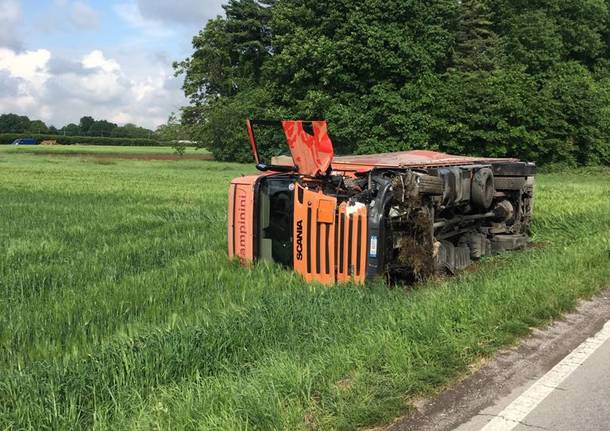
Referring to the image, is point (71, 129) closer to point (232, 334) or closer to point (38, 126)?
point (38, 126)

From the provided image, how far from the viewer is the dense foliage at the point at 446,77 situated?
3447 centimetres

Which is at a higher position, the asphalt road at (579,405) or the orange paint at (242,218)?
the orange paint at (242,218)

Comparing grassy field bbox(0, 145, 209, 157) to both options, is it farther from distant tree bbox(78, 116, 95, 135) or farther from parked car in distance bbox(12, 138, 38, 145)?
distant tree bbox(78, 116, 95, 135)

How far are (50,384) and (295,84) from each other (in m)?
38.3

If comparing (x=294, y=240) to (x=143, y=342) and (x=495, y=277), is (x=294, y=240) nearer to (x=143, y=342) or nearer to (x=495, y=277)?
(x=495, y=277)

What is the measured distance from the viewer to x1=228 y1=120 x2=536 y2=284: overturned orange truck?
22.0 feet

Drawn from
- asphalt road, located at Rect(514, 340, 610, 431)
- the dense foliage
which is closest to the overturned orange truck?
asphalt road, located at Rect(514, 340, 610, 431)

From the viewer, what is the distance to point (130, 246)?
955 cm

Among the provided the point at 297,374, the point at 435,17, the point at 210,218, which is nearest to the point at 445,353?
the point at 297,374

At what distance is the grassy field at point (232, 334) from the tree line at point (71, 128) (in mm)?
125377

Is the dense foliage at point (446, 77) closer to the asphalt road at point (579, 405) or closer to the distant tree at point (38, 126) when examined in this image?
the asphalt road at point (579, 405)

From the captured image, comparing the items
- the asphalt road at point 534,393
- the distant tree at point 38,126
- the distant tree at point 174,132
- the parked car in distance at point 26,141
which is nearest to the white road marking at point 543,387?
the asphalt road at point 534,393

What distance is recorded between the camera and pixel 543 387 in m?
4.12

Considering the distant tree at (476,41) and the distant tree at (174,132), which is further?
the distant tree at (174,132)
